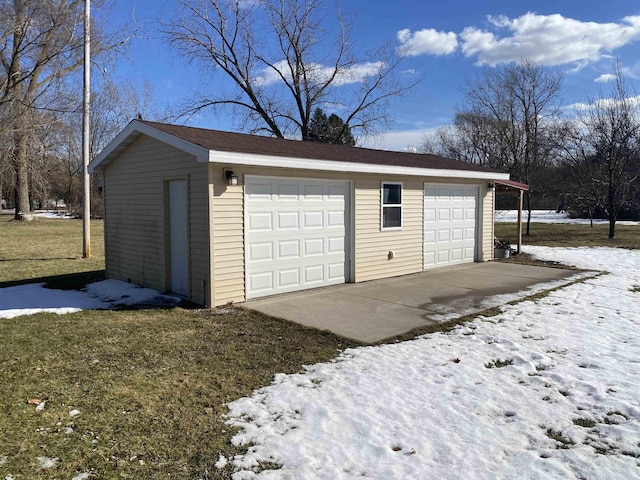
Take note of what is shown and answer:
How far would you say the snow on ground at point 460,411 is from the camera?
2.99 m

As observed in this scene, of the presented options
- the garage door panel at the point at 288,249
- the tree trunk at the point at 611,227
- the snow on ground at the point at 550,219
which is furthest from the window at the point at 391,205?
the snow on ground at the point at 550,219

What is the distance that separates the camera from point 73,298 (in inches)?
322

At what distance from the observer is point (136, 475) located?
2.87 metres

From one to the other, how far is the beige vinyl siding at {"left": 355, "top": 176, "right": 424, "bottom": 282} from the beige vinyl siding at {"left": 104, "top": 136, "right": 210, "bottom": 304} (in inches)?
136

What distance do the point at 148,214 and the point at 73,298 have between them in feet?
6.42

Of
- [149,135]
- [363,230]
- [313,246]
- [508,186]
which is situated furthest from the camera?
[508,186]

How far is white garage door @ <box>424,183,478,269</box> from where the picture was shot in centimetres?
1153

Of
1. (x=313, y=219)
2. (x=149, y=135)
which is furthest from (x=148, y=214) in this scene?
(x=313, y=219)

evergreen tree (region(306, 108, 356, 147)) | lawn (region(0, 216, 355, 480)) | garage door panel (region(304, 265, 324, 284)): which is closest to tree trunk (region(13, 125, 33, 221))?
garage door panel (region(304, 265, 324, 284))

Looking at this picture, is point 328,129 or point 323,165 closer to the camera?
point 323,165

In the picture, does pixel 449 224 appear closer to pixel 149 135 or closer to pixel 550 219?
pixel 149 135

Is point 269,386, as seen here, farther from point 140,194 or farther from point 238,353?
point 140,194

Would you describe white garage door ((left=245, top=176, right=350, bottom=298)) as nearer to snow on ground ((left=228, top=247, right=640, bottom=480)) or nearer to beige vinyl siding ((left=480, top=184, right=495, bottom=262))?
snow on ground ((left=228, top=247, right=640, bottom=480))

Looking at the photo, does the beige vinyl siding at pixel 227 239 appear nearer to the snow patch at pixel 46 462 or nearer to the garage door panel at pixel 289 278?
the garage door panel at pixel 289 278
